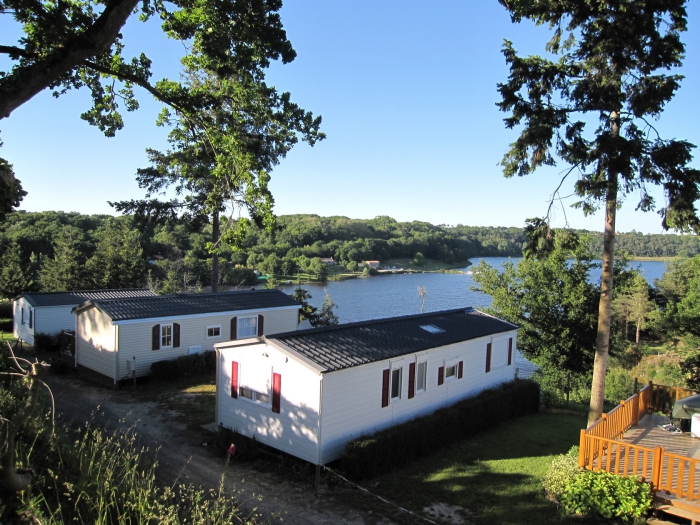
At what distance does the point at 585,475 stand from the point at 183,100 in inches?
390

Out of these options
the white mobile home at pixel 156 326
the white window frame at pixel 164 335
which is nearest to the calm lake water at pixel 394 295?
the white mobile home at pixel 156 326

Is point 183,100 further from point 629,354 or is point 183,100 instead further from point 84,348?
point 629,354

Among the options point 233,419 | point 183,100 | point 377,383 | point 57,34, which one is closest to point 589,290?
point 377,383

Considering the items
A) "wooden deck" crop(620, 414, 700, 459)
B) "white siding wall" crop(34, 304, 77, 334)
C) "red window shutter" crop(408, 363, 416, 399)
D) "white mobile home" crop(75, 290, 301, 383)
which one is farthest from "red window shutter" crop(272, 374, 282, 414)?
"white siding wall" crop(34, 304, 77, 334)

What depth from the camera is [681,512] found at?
7.80 meters

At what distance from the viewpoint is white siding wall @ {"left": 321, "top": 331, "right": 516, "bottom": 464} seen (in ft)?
34.0

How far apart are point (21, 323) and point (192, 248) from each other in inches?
1408

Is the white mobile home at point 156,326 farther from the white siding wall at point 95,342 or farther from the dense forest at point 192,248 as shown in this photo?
the dense forest at point 192,248

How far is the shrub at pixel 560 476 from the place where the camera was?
900 cm

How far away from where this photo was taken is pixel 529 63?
1091 centimetres

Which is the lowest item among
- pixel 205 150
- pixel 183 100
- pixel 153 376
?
pixel 153 376

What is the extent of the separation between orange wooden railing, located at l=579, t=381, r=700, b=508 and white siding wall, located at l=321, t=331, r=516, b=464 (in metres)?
4.23

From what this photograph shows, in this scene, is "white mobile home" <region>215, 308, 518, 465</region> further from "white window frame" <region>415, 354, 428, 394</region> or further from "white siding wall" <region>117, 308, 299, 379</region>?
"white siding wall" <region>117, 308, 299, 379</region>

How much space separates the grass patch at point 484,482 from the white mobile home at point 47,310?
56.2 feet
